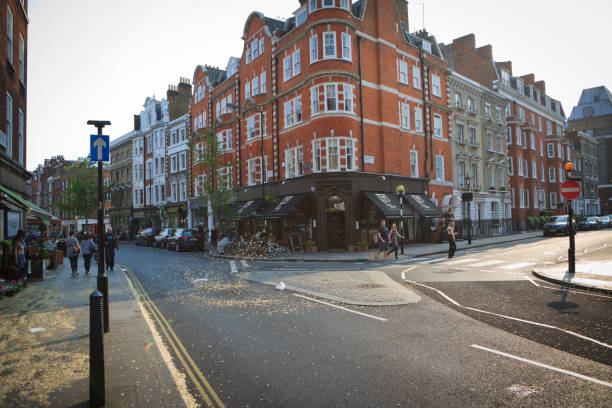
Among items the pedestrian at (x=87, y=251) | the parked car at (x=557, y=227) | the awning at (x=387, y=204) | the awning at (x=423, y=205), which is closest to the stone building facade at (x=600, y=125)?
the parked car at (x=557, y=227)

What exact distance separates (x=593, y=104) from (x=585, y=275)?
84.7 metres

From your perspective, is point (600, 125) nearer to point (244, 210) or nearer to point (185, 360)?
point (244, 210)

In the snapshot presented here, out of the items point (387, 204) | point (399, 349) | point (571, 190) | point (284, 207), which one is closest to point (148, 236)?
point (284, 207)

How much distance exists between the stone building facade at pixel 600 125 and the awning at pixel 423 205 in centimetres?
6351

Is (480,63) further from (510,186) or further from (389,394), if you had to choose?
(389,394)

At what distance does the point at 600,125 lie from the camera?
74.9 meters

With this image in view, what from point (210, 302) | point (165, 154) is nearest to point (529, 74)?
point (165, 154)

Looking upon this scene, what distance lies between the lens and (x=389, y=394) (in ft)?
13.7

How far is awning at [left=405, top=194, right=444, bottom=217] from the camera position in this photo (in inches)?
1071

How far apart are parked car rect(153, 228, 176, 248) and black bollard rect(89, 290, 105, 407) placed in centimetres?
3057

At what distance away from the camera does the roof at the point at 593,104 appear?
75.2m

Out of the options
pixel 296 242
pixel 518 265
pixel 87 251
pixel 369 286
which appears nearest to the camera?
pixel 369 286

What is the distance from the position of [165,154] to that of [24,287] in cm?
3963

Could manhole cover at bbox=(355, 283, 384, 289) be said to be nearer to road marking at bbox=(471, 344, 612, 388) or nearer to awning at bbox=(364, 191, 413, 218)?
road marking at bbox=(471, 344, 612, 388)
